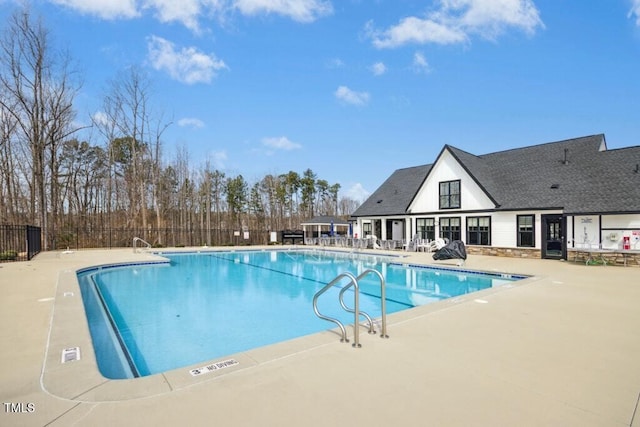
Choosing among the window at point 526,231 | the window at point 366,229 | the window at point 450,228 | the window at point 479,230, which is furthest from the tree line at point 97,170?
the window at point 526,231

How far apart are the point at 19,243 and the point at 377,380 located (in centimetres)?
2055

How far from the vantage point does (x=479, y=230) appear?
54.0 feet

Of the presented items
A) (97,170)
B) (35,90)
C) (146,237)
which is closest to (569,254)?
(146,237)

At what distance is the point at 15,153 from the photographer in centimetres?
1997

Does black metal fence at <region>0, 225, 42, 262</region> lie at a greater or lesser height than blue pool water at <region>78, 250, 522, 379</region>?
greater

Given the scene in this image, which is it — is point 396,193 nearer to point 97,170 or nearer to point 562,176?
point 562,176

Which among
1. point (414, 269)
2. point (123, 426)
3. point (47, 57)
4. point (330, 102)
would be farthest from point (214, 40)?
point (123, 426)

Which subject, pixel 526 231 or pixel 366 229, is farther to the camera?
pixel 366 229

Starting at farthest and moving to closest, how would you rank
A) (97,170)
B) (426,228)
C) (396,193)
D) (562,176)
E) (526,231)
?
1. (97,170)
2. (396,193)
3. (426,228)
4. (562,176)
5. (526,231)

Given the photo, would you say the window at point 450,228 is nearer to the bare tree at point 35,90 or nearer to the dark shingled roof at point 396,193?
the dark shingled roof at point 396,193

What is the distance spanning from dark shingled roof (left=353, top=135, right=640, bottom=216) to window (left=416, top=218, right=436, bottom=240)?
1355 millimetres

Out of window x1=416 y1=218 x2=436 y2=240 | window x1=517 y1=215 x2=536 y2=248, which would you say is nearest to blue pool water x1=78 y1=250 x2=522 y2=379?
window x1=416 y1=218 x2=436 y2=240

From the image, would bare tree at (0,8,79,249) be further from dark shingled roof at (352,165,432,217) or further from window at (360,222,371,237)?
window at (360,222,371,237)

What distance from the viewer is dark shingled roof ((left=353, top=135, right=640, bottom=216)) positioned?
12789 millimetres
